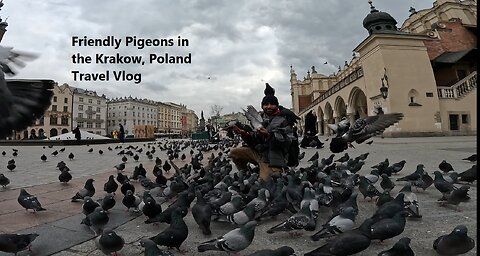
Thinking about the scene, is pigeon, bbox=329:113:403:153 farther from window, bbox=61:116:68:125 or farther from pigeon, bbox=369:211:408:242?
window, bbox=61:116:68:125

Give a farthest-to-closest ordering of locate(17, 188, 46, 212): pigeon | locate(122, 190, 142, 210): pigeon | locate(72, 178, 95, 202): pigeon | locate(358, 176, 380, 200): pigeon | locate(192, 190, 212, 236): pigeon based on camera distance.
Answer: locate(72, 178, 95, 202): pigeon → locate(358, 176, 380, 200): pigeon → locate(122, 190, 142, 210): pigeon → locate(17, 188, 46, 212): pigeon → locate(192, 190, 212, 236): pigeon

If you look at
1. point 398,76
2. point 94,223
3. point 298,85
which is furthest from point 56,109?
point 94,223

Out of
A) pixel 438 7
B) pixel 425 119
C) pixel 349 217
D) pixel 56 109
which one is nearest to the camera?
pixel 349 217

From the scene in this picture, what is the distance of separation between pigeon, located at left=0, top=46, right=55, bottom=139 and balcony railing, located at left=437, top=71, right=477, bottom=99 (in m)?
30.1

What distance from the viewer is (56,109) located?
79625 millimetres

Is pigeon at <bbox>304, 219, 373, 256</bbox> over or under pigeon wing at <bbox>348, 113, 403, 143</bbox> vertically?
under

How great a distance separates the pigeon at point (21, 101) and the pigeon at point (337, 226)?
2480mm

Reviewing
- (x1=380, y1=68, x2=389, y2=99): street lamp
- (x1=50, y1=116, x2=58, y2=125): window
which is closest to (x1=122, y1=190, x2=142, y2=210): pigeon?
(x1=380, y1=68, x2=389, y2=99): street lamp

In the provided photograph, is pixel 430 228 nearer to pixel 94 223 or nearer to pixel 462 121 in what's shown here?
pixel 94 223

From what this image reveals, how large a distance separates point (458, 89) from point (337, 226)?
30025 millimetres

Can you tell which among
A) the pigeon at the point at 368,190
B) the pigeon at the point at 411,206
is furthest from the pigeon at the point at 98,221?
the pigeon at the point at 368,190

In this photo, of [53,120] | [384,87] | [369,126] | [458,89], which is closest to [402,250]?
[369,126]

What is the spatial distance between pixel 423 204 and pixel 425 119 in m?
24.4

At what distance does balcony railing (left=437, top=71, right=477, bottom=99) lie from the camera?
25250 millimetres
